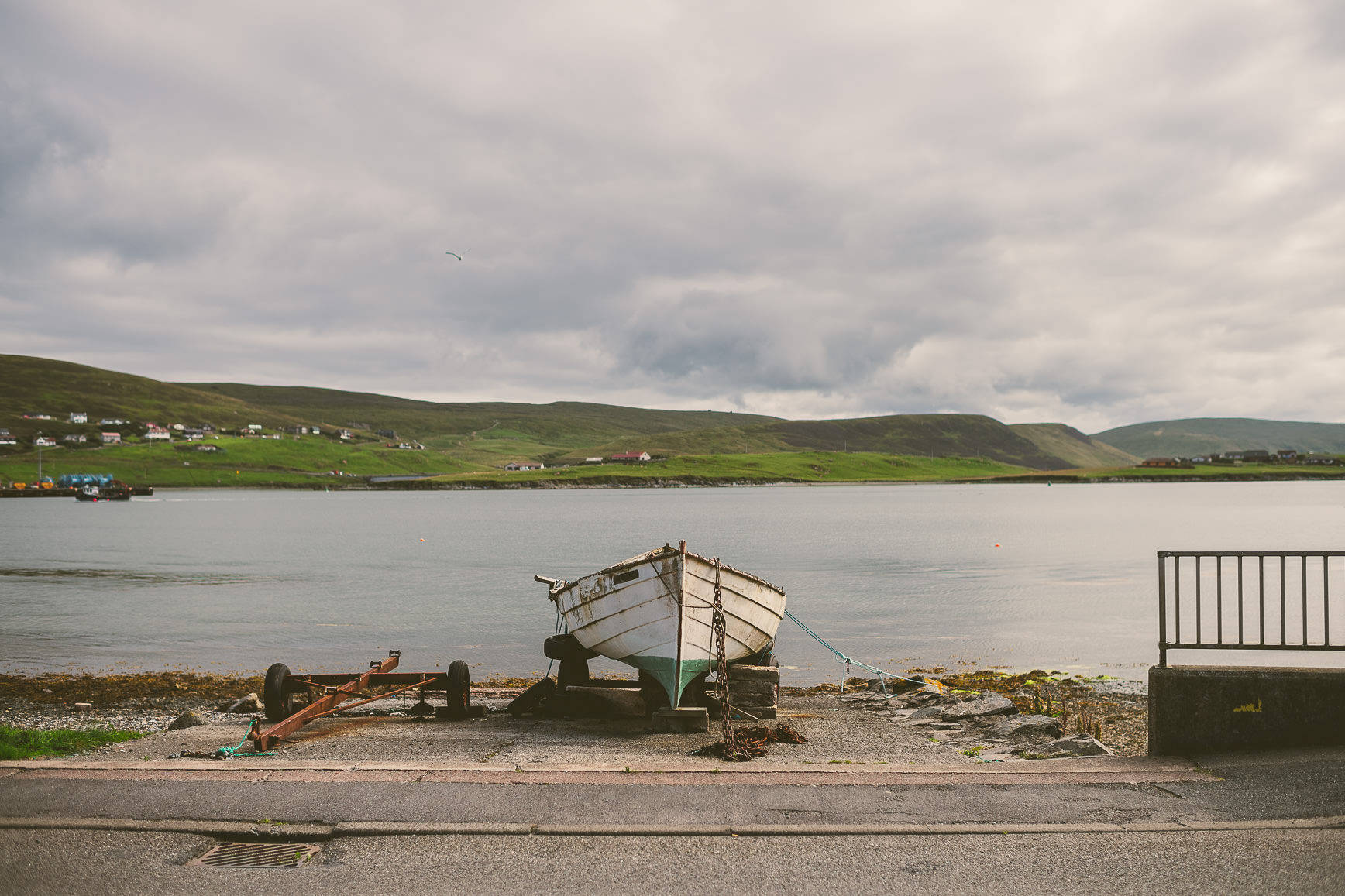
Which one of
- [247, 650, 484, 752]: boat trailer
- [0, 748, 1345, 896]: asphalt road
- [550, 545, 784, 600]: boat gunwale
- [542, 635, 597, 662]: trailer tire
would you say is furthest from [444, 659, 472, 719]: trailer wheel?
[0, 748, 1345, 896]: asphalt road

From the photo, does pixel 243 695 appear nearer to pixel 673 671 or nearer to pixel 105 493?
pixel 673 671

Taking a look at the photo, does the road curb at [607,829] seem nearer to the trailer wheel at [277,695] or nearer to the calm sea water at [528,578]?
the trailer wheel at [277,695]

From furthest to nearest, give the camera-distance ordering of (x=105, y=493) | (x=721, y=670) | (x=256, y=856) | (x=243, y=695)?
1. (x=105, y=493)
2. (x=243, y=695)
3. (x=721, y=670)
4. (x=256, y=856)

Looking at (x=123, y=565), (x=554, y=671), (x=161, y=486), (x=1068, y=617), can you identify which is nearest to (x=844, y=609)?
(x=1068, y=617)

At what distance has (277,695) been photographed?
40.0 feet

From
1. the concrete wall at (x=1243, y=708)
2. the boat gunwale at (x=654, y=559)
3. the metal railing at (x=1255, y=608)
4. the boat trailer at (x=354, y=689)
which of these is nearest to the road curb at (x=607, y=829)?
the concrete wall at (x=1243, y=708)

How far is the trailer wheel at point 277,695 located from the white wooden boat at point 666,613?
4.34 metres

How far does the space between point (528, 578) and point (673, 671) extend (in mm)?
32043

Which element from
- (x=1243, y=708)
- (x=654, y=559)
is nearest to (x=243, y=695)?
(x=654, y=559)

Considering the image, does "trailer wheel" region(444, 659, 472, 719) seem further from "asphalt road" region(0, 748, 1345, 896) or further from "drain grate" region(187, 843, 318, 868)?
"drain grate" region(187, 843, 318, 868)

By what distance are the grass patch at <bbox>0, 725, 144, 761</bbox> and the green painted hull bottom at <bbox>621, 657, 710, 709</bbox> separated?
6.88 m

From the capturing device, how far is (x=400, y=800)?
7383mm

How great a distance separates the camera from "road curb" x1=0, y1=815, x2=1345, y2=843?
665 cm

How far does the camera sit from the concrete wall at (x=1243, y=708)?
845 centimetres
